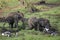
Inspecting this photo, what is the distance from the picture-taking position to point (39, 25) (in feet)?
56.1

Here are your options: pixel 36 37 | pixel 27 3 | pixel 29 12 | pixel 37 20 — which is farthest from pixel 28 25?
pixel 27 3

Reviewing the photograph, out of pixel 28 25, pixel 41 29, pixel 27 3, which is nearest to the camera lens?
pixel 41 29

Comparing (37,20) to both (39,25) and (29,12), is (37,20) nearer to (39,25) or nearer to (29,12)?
(39,25)

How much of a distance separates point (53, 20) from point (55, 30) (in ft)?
10.5

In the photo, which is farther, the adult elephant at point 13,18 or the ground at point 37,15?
the adult elephant at point 13,18

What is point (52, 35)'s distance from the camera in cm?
1563

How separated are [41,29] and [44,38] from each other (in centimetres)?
241

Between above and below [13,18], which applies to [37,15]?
below

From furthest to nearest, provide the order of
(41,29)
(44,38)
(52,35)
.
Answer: (41,29)
(52,35)
(44,38)

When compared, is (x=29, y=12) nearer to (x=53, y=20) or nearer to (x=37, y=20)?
(x=53, y=20)

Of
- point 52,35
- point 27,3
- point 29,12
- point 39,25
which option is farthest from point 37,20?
point 27,3

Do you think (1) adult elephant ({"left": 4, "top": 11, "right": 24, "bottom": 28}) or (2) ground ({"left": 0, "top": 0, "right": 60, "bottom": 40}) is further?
(1) adult elephant ({"left": 4, "top": 11, "right": 24, "bottom": 28})

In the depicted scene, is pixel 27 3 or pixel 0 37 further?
pixel 27 3

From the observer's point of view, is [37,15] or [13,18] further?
[37,15]
